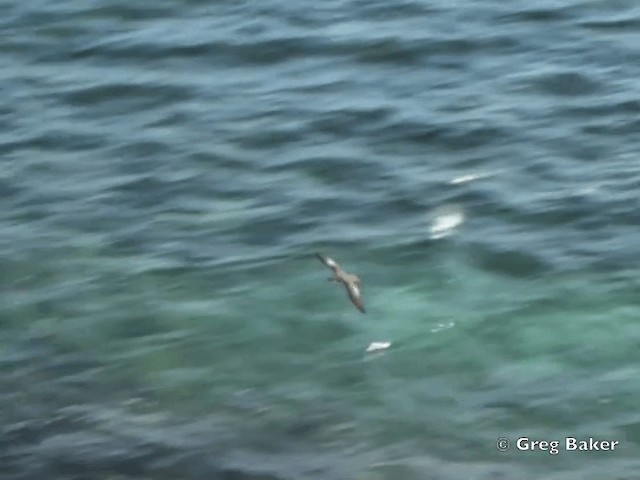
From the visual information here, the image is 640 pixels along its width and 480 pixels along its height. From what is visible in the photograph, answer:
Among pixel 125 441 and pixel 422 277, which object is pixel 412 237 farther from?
pixel 125 441

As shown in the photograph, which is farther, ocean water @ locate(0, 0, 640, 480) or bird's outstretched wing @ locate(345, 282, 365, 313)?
bird's outstretched wing @ locate(345, 282, 365, 313)

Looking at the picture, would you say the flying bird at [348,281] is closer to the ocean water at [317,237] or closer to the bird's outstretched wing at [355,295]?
the bird's outstretched wing at [355,295]

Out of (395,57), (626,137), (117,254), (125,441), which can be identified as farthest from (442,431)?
(395,57)

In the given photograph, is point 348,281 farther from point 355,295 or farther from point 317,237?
point 317,237

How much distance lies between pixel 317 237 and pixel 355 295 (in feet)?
7.40
